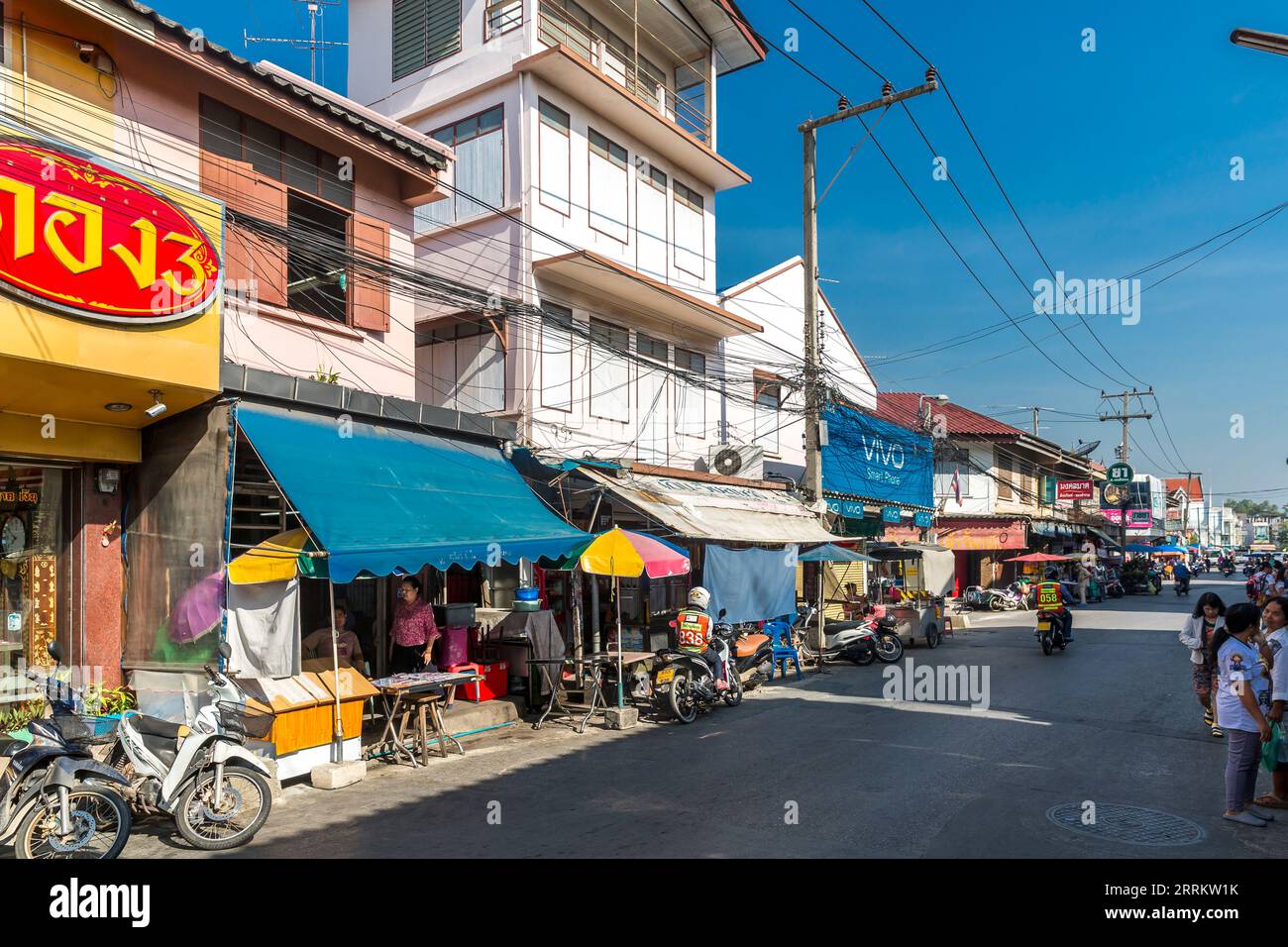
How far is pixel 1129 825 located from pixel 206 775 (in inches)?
287

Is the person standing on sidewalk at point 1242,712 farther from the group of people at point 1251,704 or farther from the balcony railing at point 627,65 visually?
the balcony railing at point 627,65

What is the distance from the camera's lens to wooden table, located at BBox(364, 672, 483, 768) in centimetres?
957

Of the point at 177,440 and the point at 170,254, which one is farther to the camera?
the point at 177,440

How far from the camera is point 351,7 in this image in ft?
60.6

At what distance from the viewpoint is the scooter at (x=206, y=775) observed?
6574mm

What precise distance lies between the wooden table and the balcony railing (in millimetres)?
10835

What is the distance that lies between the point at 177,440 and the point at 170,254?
2.06 metres

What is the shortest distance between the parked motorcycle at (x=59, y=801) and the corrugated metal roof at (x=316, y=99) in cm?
766

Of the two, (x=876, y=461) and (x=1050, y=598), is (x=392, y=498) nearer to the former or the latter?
(x=1050, y=598)

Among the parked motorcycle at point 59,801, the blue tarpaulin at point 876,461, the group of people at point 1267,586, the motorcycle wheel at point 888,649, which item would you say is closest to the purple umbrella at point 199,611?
the parked motorcycle at point 59,801

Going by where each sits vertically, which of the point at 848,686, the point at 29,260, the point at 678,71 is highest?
the point at 678,71

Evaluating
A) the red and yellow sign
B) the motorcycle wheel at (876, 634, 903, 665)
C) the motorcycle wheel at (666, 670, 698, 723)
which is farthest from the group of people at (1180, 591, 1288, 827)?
the motorcycle wheel at (876, 634, 903, 665)
